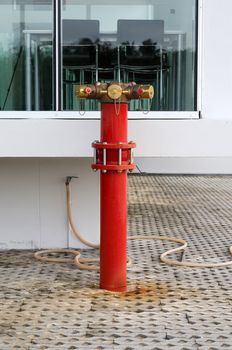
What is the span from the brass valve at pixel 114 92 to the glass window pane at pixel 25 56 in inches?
44.1

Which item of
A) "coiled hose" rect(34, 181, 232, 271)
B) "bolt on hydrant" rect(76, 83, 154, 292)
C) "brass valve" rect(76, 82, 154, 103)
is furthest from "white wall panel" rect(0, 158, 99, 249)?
"brass valve" rect(76, 82, 154, 103)

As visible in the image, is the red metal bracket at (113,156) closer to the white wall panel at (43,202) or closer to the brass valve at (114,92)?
the brass valve at (114,92)

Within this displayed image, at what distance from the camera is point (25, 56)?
650 centimetres

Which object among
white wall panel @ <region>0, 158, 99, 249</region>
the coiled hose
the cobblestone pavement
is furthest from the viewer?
white wall panel @ <region>0, 158, 99, 249</region>

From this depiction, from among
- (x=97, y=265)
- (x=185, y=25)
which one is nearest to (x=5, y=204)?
(x=97, y=265)

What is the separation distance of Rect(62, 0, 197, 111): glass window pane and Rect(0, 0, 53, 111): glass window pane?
17 cm

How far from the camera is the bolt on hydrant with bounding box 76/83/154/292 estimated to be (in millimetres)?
5465

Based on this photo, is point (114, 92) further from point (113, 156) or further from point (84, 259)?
point (84, 259)

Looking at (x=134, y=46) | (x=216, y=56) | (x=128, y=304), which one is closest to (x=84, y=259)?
(x=128, y=304)

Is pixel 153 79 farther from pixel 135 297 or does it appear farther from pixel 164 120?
pixel 135 297

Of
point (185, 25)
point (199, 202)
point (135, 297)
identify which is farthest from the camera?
point (199, 202)

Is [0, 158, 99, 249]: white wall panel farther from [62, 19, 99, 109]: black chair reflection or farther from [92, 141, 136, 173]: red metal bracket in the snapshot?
[92, 141, 136, 173]: red metal bracket

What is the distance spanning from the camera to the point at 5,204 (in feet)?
23.9

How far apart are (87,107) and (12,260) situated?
171 centimetres
